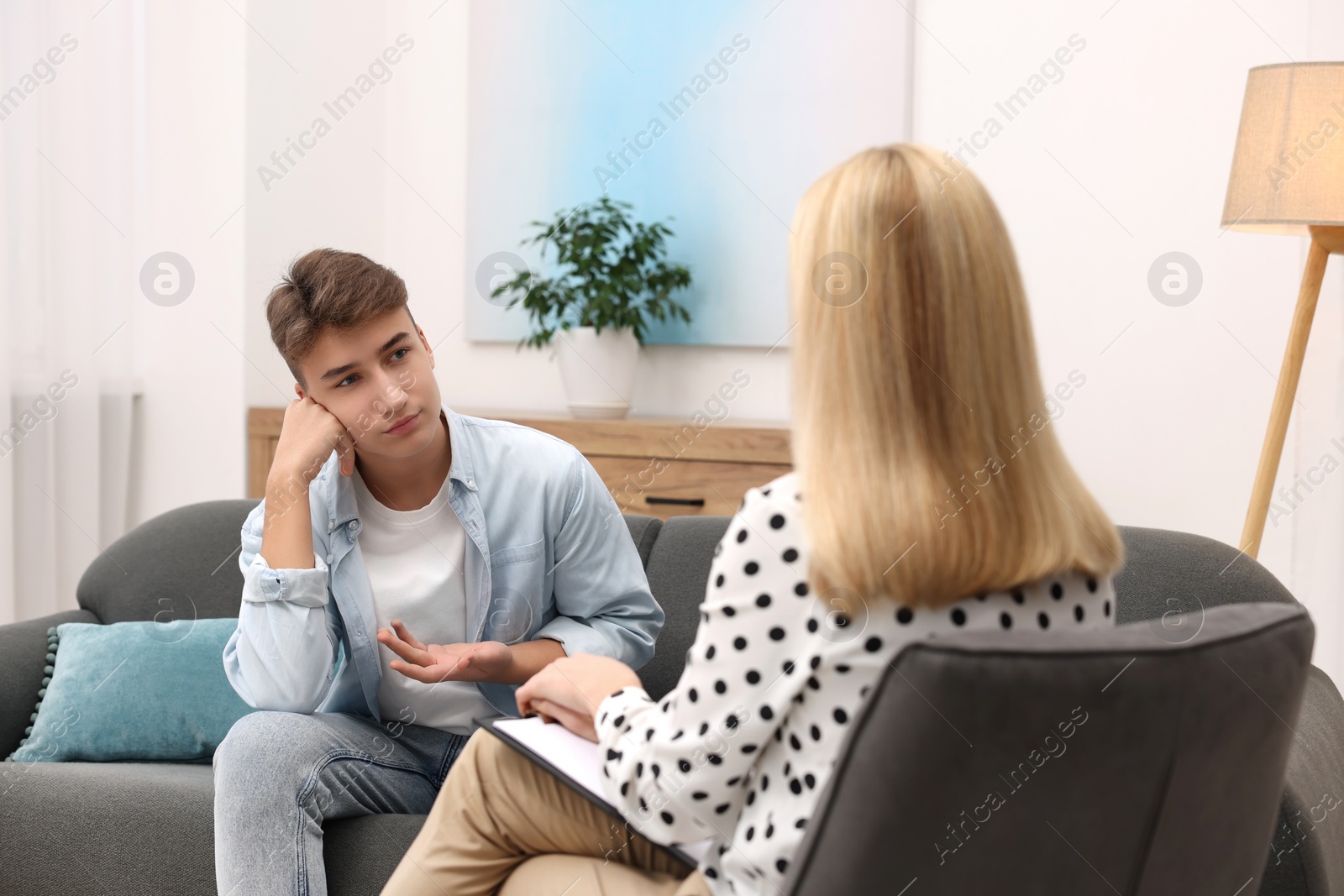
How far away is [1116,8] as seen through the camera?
293cm

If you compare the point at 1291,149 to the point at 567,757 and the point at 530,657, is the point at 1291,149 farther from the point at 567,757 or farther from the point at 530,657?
the point at 567,757

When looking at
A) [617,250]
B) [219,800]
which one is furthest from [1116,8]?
[219,800]

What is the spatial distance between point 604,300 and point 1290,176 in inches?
68.6

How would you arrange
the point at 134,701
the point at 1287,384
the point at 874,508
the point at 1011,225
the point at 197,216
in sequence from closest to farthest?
the point at 874,508
the point at 134,701
the point at 1287,384
the point at 1011,225
the point at 197,216

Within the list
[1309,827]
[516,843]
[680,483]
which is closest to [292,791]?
[516,843]

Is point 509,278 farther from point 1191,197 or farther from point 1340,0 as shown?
point 1340,0

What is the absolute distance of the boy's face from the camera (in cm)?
160

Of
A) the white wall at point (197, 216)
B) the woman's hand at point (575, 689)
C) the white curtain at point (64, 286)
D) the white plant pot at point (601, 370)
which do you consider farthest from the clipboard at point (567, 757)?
the white wall at point (197, 216)

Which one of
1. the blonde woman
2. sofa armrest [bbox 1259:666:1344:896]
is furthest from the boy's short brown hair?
sofa armrest [bbox 1259:666:1344:896]

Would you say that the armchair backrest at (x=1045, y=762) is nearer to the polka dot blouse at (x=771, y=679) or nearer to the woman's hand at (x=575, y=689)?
the polka dot blouse at (x=771, y=679)

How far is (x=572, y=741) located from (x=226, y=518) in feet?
4.65

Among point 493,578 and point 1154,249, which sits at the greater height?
point 1154,249

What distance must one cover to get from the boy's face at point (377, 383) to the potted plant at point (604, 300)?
1.65m

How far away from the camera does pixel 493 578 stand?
1693 millimetres
